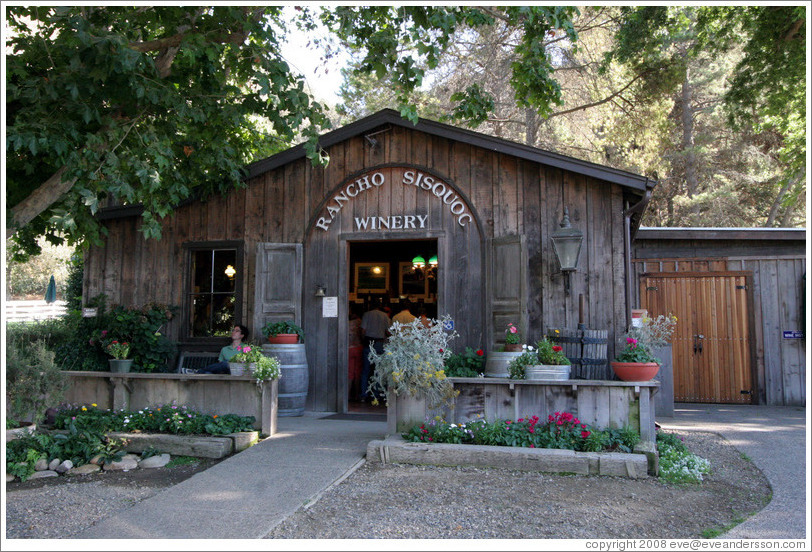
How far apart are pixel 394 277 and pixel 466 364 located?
571 cm

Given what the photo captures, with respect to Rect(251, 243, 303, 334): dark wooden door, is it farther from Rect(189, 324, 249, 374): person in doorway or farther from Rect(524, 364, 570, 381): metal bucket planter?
Rect(524, 364, 570, 381): metal bucket planter

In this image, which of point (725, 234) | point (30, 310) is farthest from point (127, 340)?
point (30, 310)

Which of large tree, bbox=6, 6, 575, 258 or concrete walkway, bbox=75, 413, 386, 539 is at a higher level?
large tree, bbox=6, 6, 575, 258

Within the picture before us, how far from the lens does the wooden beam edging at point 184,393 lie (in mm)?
7543

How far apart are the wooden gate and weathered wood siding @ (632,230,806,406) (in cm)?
17

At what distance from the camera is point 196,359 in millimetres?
9570

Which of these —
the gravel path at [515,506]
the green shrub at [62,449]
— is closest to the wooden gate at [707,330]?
the gravel path at [515,506]

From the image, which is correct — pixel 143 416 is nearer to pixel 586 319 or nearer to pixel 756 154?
pixel 586 319

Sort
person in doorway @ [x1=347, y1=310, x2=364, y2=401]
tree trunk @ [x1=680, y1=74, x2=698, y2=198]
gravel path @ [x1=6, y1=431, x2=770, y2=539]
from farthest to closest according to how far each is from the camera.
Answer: tree trunk @ [x1=680, y1=74, x2=698, y2=198]
person in doorway @ [x1=347, y1=310, x2=364, y2=401]
gravel path @ [x1=6, y1=431, x2=770, y2=539]

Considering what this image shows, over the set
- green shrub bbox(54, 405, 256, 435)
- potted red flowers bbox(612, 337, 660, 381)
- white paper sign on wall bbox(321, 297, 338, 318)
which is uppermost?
white paper sign on wall bbox(321, 297, 338, 318)

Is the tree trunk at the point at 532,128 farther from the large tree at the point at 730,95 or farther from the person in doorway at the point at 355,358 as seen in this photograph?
the person in doorway at the point at 355,358

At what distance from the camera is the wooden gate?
37.2 ft

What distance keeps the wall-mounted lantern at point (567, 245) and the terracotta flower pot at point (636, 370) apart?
1.66m

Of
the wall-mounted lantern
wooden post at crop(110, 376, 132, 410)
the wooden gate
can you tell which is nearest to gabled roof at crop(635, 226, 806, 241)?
the wooden gate
